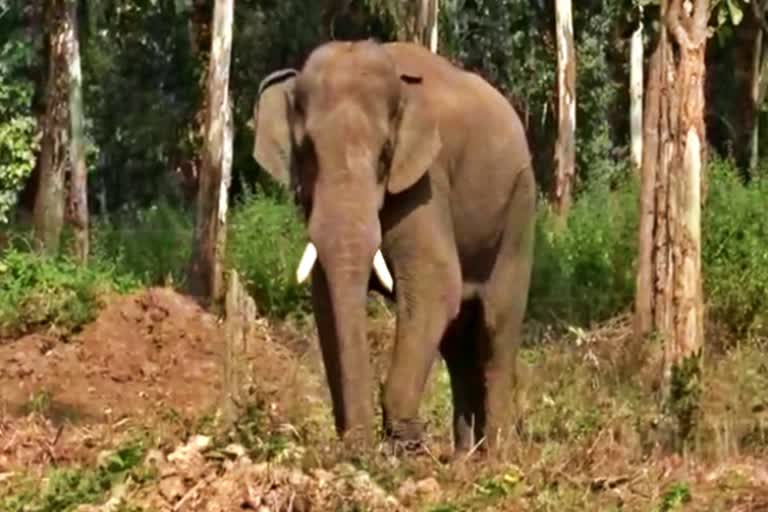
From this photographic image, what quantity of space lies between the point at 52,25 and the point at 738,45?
51.7 feet

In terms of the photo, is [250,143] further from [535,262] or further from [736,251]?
[736,251]

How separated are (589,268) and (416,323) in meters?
11.5

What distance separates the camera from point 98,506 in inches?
265

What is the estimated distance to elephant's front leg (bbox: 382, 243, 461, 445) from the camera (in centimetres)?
911

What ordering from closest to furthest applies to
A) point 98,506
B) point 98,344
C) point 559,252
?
point 98,506, point 98,344, point 559,252

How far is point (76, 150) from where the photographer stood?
26.9 m

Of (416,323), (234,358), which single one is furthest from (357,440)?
(234,358)

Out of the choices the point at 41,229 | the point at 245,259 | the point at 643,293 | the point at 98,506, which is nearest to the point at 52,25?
the point at 41,229

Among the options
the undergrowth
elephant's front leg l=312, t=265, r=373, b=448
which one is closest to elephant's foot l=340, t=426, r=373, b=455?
elephant's front leg l=312, t=265, r=373, b=448

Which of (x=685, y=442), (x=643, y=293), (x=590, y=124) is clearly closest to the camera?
(x=685, y=442)

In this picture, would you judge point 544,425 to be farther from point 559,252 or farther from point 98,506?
point 559,252

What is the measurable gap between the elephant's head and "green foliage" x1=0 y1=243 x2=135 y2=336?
→ 9.48 meters

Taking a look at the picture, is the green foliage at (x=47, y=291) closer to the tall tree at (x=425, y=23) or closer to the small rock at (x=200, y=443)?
the tall tree at (x=425, y=23)

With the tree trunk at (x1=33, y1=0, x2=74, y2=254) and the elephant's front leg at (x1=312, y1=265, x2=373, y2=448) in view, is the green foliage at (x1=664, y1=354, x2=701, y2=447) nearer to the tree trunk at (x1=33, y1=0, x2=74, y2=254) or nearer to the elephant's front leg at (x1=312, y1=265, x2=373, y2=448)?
the elephant's front leg at (x1=312, y1=265, x2=373, y2=448)
